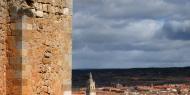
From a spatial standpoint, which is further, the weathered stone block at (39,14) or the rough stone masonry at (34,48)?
the weathered stone block at (39,14)

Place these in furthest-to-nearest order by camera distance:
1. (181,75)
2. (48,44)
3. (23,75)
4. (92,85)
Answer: (181,75), (92,85), (48,44), (23,75)

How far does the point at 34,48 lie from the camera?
9445 millimetres

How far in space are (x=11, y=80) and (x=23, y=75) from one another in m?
0.22

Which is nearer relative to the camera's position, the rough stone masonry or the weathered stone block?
the rough stone masonry

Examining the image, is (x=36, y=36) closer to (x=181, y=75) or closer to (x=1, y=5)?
(x=1, y=5)

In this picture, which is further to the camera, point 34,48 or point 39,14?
point 39,14

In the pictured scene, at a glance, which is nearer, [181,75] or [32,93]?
[32,93]

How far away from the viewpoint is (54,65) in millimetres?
9883

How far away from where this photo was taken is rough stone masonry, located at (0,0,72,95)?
9164mm

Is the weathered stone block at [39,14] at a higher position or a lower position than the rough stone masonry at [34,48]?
higher

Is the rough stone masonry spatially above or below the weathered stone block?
below

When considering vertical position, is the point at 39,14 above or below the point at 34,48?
above

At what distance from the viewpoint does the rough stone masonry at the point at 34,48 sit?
9164 mm

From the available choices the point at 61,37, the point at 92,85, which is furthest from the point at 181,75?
the point at 61,37
